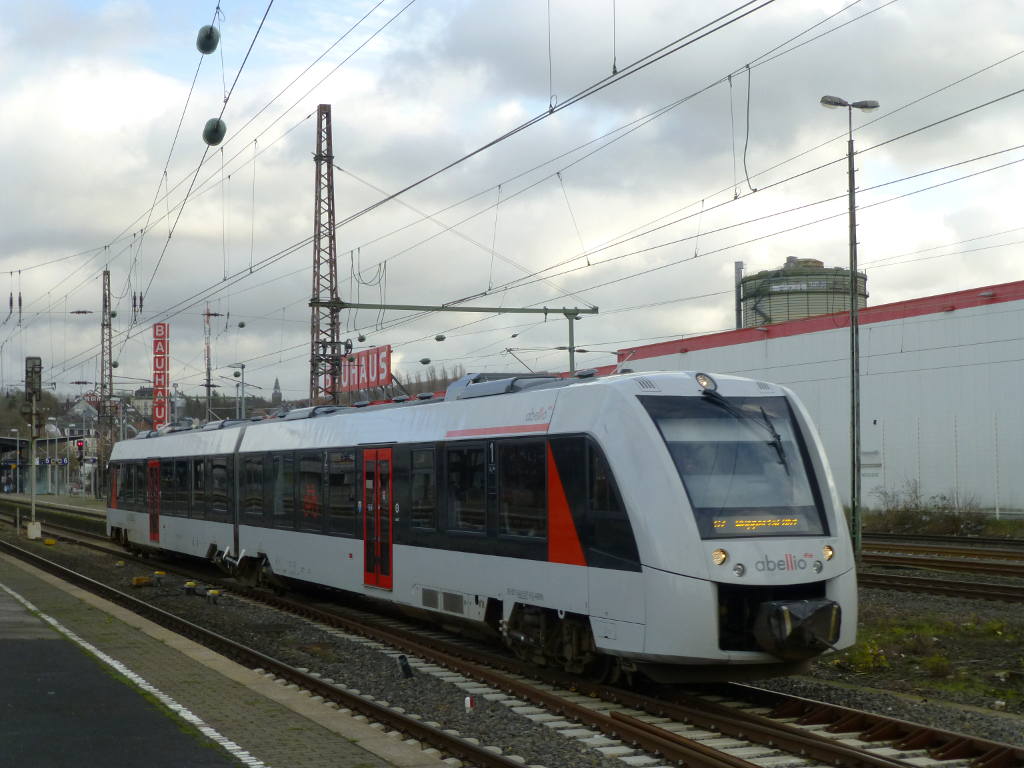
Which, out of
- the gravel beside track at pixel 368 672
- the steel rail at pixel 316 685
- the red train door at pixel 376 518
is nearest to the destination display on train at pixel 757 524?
the gravel beside track at pixel 368 672

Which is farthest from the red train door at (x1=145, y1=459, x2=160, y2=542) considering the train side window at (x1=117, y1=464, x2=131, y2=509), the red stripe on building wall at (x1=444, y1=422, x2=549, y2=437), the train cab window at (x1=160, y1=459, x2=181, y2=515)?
the red stripe on building wall at (x1=444, y1=422, x2=549, y2=437)

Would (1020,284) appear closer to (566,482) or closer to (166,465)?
(166,465)

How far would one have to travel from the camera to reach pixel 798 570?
32.7 feet

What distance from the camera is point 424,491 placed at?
14094mm

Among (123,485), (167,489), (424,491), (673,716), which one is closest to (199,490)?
(167,489)

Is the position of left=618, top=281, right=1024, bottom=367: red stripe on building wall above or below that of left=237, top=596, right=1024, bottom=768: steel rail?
above

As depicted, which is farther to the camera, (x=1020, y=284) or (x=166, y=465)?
(x=1020, y=284)

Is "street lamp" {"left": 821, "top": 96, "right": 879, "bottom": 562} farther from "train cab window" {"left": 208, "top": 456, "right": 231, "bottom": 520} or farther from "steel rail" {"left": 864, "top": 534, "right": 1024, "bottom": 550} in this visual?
"train cab window" {"left": 208, "top": 456, "right": 231, "bottom": 520}

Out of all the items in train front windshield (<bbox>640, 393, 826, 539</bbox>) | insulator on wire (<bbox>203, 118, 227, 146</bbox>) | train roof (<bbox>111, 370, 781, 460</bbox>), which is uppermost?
insulator on wire (<bbox>203, 118, 227, 146</bbox>)

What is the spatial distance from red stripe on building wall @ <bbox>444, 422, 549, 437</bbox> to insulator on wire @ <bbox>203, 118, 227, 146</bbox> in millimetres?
6596

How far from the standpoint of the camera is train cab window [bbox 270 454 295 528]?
18.6m

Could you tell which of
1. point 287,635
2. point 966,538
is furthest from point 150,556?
point 966,538

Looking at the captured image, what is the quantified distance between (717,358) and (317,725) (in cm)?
3755

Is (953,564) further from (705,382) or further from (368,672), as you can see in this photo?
(368,672)
